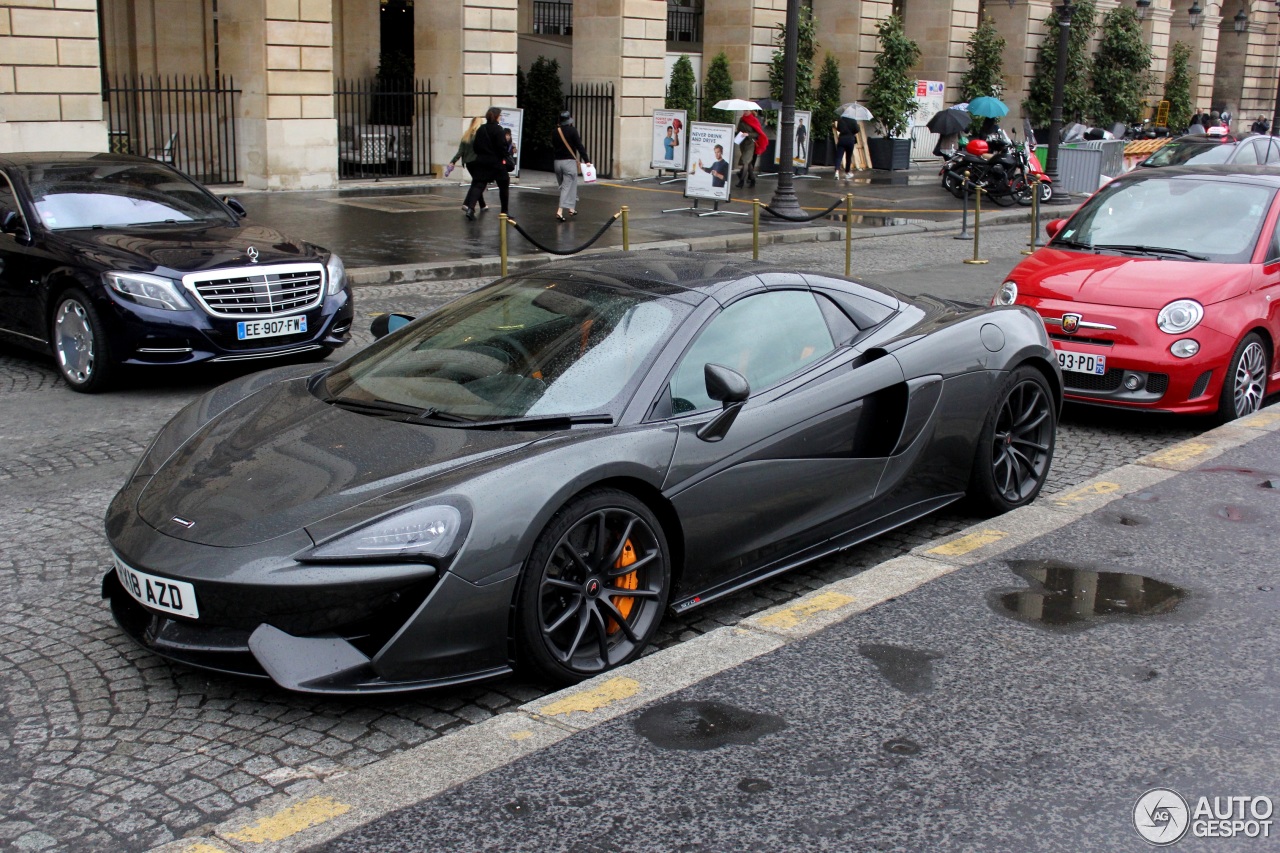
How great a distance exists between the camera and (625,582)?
448cm

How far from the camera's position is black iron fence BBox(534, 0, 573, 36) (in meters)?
34.7

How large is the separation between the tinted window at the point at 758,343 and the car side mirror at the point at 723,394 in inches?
3.4

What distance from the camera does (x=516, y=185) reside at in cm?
2477

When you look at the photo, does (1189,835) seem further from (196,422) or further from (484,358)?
(196,422)

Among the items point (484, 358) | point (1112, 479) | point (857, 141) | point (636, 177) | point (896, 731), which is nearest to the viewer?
point (896, 731)

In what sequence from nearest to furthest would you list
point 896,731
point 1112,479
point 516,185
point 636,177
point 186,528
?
1. point 896,731
2. point 186,528
3. point 1112,479
4. point 516,185
5. point 636,177

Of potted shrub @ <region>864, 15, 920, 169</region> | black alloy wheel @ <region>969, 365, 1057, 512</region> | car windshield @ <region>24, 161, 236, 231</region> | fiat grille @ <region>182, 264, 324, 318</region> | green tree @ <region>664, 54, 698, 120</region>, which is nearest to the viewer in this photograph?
black alloy wheel @ <region>969, 365, 1057, 512</region>

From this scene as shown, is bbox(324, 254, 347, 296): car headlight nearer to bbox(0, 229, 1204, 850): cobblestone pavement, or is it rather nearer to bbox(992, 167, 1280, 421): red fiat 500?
bbox(0, 229, 1204, 850): cobblestone pavement

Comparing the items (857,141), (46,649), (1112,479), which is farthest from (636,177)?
(46,649)

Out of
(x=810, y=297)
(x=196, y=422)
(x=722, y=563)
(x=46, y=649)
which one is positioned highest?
(x=810, y=297)

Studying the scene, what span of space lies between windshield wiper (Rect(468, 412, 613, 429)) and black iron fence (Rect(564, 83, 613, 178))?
23.6m

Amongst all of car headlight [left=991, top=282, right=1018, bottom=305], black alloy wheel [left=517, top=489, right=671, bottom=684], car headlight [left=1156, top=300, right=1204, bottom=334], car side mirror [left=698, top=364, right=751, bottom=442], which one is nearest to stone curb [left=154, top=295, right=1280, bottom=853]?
black alloy wheel [left=517, top=489, right=671, bottom=684]

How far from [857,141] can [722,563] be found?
89.4ft

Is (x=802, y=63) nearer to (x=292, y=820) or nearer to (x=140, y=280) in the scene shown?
(x=140, y=280)
